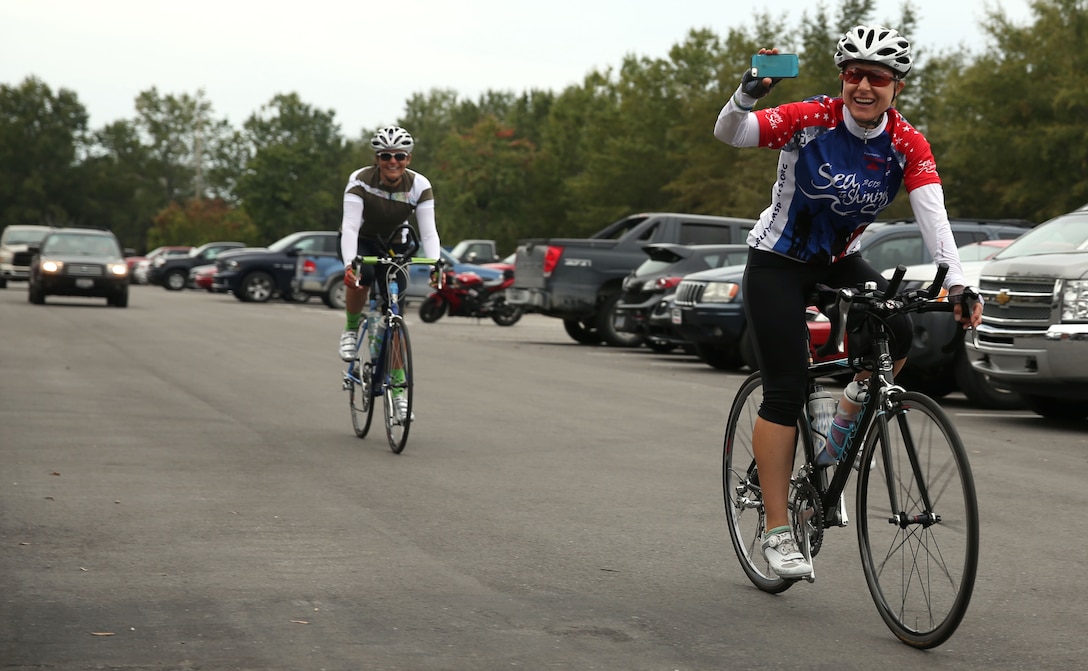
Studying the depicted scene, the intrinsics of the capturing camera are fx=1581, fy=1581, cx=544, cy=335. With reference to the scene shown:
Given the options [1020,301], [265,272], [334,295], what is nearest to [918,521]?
[1020,301]

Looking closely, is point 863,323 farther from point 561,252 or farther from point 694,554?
point 561,252

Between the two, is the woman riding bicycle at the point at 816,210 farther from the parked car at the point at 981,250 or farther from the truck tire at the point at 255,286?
the truck tire at the point at 255,286

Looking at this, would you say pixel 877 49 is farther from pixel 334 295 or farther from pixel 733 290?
pixel 334 295

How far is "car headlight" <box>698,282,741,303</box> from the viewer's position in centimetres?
1725

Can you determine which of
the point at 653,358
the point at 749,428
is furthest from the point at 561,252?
the point at 749,428

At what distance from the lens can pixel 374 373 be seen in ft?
33.3

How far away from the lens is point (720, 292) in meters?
17.3

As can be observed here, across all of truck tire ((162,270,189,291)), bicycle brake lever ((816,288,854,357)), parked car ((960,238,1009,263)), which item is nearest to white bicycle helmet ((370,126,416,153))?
bicycle brake lever ((816,288,854,357))

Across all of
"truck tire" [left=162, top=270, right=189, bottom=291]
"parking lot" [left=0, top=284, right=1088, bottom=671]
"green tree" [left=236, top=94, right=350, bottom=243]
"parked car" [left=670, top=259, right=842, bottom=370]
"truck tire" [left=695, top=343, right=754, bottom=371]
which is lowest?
"truck tire" [left=162, top=270, right=189, bottom=291]

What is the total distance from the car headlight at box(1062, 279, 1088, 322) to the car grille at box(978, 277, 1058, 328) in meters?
0.10

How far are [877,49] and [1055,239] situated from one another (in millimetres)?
8271

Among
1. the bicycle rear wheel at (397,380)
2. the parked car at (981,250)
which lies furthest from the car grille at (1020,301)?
the bicycle rear wheel at (397,380)

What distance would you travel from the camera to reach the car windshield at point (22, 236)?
5231 cm

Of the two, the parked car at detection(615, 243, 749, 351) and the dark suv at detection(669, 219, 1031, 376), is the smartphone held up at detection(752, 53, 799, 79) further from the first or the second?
the parked car at detection(615, 243, 749, 351)
